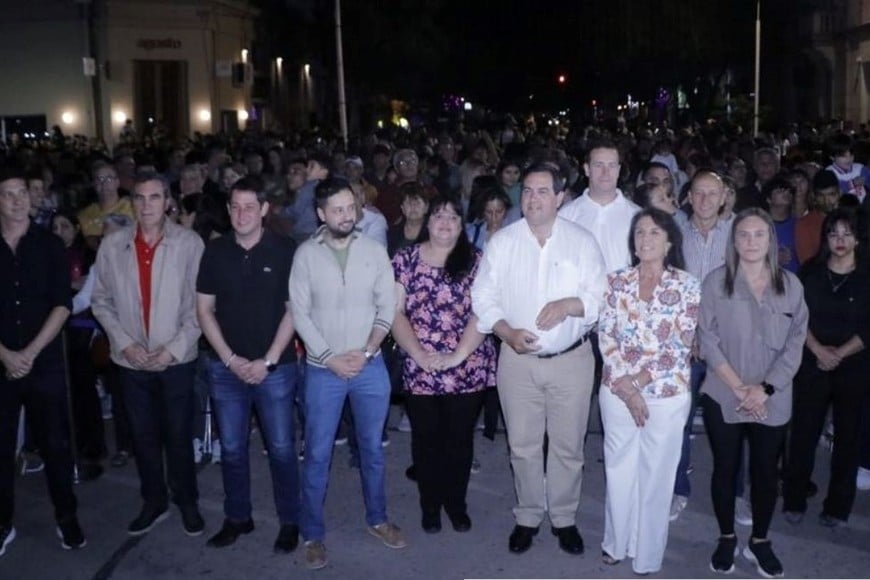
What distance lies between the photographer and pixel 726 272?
5.71 meters

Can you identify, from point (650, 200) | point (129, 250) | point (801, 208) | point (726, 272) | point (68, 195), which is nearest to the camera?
point (726, 272)

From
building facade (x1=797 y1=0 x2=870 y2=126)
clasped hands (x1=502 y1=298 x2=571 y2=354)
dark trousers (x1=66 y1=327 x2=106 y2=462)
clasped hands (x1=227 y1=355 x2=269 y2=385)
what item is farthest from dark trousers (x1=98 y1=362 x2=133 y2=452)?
building facade (x1=797 y1=0 x2=870 y2=126)

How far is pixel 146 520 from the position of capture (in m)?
6.49

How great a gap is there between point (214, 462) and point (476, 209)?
8.64 feet

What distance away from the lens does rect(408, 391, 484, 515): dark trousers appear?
6.29 m

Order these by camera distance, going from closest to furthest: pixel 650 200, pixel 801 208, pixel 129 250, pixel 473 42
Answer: pixel 129 250
pixel 650 200
pixel 801 208
pixel 473 42

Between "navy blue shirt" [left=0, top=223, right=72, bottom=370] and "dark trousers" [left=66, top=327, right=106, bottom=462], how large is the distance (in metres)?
1.41

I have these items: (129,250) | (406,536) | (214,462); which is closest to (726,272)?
(406,536)

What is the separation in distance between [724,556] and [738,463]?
496mm

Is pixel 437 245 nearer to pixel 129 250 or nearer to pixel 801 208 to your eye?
pixel 129 250

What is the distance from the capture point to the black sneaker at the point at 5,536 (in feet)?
20.5

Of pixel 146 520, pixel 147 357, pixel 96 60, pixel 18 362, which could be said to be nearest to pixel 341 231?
pixel 147 357

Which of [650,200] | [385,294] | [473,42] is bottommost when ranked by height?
[385,294]

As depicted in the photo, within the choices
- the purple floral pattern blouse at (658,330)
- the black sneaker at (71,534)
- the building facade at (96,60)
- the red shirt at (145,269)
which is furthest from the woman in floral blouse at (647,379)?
the building facade at (96,60)
